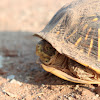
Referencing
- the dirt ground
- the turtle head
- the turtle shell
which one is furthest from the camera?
the turtle head

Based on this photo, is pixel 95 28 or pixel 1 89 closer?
pixel 95 28

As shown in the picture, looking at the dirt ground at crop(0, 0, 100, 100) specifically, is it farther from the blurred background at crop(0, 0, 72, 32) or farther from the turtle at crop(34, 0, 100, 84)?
the turtle at crop(34, 0, 100, 84)

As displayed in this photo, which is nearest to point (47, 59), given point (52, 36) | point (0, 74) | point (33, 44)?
point (52, 36)

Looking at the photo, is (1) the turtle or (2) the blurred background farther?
(2) the blurred background

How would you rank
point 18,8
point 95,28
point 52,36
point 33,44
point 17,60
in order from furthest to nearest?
point 18,8, point 33,44, point 17,60, point 52,36, point 95,28

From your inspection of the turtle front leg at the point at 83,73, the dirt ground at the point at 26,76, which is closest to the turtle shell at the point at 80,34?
the turtle front leg at the point at 83,73

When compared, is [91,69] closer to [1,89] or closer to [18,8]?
[1,89]

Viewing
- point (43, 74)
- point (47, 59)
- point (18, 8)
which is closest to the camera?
point (47, 59)

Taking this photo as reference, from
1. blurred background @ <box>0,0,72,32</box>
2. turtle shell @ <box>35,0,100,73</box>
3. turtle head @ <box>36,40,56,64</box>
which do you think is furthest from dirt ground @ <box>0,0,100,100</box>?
turtle shell @ <box>35,0,100,73</box>
